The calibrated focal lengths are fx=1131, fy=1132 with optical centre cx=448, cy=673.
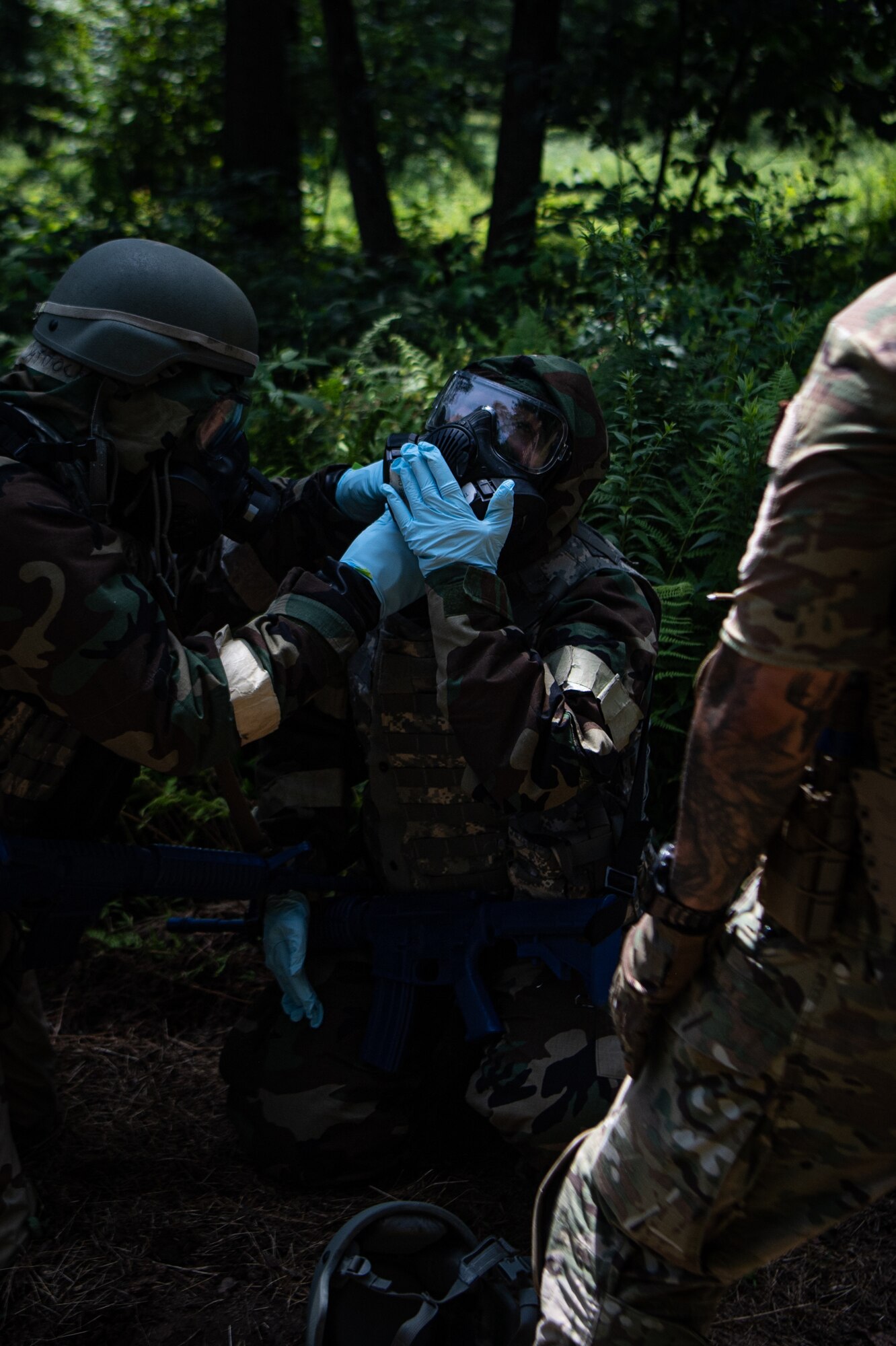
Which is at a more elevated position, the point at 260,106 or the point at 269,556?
the point at 260,106

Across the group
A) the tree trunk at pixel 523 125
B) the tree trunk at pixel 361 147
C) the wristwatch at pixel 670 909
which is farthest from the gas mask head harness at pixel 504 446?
the tree trunk at pixel 361 147

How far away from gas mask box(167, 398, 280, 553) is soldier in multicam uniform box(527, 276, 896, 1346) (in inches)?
A: 66.6

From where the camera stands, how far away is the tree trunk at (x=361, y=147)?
7594 millimetres

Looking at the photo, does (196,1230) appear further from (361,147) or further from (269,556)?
(361,147)

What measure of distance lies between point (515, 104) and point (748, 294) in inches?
128

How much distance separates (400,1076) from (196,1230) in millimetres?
663

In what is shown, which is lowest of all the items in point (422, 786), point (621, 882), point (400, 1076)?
point (400, 1076)

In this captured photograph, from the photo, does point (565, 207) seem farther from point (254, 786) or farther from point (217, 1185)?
point (217, 1185)

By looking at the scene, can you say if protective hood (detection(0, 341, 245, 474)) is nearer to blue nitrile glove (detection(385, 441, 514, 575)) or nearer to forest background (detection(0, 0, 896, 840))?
blue nitrile glove (detection(385, 441, 514, 575))

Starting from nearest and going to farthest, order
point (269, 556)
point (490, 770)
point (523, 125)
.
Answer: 1. point (490, 770)
2. point (269, 556)
3. point (523, 125)

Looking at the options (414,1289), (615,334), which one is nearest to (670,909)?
(414,1289)

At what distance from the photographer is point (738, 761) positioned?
1594mm

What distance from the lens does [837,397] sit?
55.8 inches

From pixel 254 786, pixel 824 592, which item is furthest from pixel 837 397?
pixel 254 786
